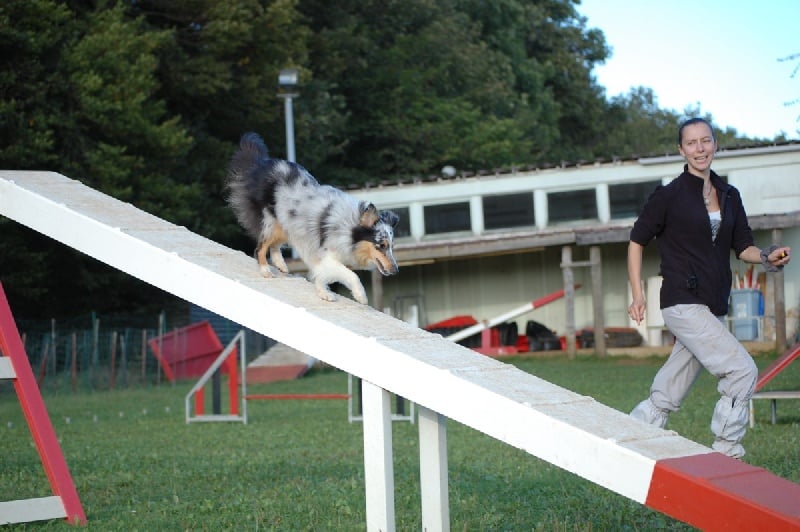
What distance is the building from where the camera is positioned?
27.3 meters

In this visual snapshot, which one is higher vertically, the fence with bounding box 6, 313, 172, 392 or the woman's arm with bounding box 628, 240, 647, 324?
the woman's arm with bounding box 628, 240, 647, 324

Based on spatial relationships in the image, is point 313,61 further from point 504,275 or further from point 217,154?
point 504,275

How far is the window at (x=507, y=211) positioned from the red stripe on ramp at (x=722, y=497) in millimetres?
25378

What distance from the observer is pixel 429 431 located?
4.91m

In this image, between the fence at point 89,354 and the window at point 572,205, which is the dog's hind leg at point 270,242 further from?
the window at point 572,205

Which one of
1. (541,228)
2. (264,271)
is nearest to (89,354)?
(541,228)

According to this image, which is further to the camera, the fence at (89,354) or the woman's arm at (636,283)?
the fence at (89,354)

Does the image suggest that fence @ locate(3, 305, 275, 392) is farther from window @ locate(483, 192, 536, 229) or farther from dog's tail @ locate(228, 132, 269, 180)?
dog's tail @ locate(228, 132, 269, 180)

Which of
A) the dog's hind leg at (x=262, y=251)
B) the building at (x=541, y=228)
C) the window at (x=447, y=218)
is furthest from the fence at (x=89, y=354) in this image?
the dog's hind leg at (x=262, y=251)

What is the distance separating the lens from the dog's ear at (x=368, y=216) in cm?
665

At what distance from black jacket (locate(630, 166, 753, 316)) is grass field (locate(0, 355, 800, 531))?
1.23 m

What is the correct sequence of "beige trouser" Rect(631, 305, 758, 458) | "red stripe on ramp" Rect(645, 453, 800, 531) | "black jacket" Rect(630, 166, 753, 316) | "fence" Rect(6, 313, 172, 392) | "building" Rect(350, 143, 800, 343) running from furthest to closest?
1. "building" Rect(350, 143, 800, 343)
2. "fence" Rect(6, 313, 172, 392)
3. "black jacket" Rect(630, 166, 753, 316)
4. "beige trouser" Rect(631, 305, 758, 458)
5. "red stripe on ramp" Rect(645, 453, 800, 531)

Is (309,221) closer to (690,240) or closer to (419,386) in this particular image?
(690,240)

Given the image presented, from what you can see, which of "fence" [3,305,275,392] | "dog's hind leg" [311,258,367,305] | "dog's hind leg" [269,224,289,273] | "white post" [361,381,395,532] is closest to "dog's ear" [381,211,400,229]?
"dog's hind leg" [311,258,367,305]
